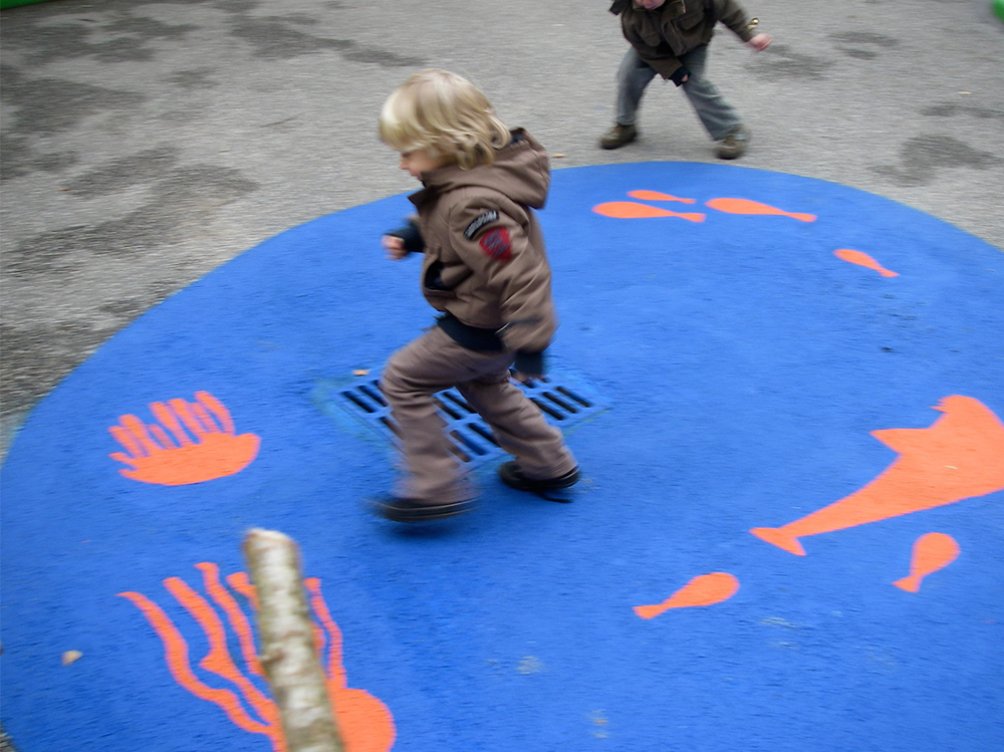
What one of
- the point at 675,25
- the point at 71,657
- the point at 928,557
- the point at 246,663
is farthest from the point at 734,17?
the point at 71,657

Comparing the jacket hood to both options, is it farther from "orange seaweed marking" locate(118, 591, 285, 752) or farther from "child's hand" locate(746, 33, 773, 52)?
"child's hand" locate(746, 33, 773, 52)

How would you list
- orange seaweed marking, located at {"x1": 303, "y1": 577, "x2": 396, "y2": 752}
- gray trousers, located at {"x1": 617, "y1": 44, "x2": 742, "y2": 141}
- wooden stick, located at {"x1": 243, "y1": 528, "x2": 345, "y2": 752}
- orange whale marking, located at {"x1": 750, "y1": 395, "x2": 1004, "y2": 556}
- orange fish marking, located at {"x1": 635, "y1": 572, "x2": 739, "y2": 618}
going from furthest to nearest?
gray trousers, located at {"x1": 617, "y1": 44, "x2": 742, "y2": 141}
orange whale marking, located at {"x1": 750, "y1": 395, "x2": 1004, "y2": 556}
orange fish marking, located at {"x1": 635, "y1": 572, "x2": 739, "y2": 618}
orange seaweed marking, located at {"x1": 303, "y1": 577, "x2": 396, "y2": 752}
wooden stick, located at {"x1": 243, "y1": 528, "x2": 345, "y2": 752}

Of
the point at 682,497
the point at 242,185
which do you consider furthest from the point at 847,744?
the point at 242,185

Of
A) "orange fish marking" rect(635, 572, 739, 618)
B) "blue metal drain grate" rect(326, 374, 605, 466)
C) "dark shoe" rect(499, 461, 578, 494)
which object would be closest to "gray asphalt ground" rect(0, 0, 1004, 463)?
"blue metal drain grate" rect(326, 374, 605, 466)

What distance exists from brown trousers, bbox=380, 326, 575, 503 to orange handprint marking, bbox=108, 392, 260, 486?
59 cm

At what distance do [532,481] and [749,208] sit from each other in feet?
7.26

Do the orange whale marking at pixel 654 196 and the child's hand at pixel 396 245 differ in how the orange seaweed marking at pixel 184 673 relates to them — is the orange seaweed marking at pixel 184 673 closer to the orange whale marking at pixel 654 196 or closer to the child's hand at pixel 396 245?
the child's hand at pixel 396 245

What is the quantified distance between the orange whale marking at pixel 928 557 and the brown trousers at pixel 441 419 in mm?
901

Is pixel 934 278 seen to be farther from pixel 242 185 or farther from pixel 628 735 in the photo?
pixel 242 185

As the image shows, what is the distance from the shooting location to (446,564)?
2615 mm

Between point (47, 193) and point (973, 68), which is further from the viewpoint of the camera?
point (973, 68)

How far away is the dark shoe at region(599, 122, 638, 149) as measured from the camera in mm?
5184

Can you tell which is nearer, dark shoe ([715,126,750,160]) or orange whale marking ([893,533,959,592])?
orange whale marking ([893,533,959,592])

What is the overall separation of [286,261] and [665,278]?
4.95 ft
